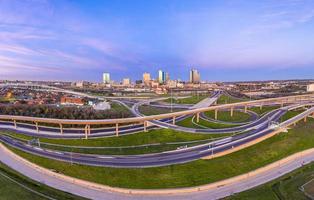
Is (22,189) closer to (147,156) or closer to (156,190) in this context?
(156,190)

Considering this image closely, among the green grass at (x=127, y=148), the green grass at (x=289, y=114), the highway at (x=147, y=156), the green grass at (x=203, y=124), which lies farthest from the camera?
the green grass at (x=289, y=114)

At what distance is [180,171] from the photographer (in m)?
43.7

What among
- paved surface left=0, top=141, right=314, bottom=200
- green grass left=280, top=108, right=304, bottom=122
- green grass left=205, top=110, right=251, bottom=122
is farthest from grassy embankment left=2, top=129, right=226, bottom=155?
green grass left=280, top=108, right=304, bottom=122

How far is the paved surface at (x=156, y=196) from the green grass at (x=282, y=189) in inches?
56.7

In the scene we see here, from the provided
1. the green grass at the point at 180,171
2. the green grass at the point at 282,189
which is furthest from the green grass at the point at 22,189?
the green grass at the point at 282,189

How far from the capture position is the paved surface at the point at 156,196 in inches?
1469

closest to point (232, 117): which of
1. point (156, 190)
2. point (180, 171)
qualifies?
point (180, 171)

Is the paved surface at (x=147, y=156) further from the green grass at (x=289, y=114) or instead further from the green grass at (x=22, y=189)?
the green grass at (x=289, y=114)

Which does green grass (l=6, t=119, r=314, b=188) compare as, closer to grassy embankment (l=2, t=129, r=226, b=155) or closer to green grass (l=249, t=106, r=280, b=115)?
grassy embankment (l=2, t=129, r=226, b=155)

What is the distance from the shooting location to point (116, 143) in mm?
59969

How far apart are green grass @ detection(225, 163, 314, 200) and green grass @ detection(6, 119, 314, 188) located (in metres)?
5.46

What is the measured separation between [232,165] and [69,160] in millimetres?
28924

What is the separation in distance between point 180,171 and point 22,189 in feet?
76.2

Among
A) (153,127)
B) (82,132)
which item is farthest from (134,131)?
(82,132)
